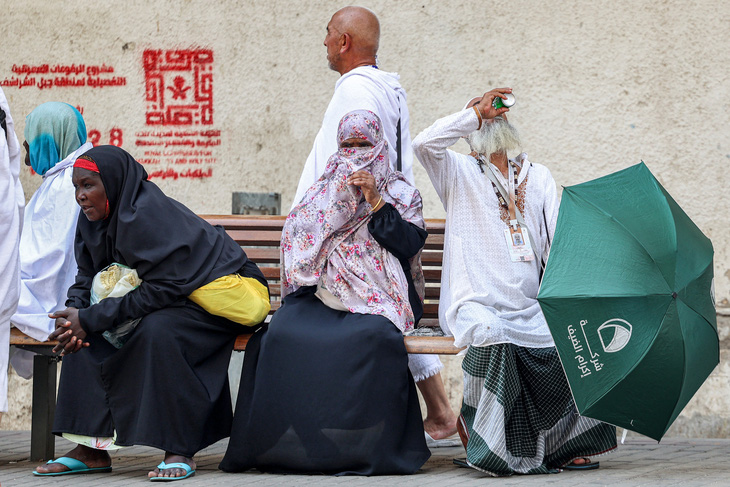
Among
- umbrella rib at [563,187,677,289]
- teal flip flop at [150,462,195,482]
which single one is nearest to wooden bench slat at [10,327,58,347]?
teal flip flop at [150,462,195,482]

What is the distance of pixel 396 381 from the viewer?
16.1 feet

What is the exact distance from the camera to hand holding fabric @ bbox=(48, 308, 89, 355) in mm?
4848

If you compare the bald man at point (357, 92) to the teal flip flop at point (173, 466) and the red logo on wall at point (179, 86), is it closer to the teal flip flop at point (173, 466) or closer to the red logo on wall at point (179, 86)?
the teal flip flop at point (173, 466)

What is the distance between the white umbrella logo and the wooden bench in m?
0.75

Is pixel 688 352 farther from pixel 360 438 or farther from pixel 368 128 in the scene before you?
pixel 368 128

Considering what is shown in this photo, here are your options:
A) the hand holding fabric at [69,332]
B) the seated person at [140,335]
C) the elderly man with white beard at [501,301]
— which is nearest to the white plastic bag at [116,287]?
the seated person at [140,335]

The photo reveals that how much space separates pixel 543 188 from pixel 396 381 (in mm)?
1148

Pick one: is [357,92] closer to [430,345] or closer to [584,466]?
[430,345]

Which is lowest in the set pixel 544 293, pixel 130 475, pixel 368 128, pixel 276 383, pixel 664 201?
pixel 130 475

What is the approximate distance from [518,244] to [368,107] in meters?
0.94

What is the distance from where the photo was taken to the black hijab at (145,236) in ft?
16.0

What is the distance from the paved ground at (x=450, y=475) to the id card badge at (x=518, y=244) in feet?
3.10

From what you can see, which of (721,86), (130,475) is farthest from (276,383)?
(721,86)

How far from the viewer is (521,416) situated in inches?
193
